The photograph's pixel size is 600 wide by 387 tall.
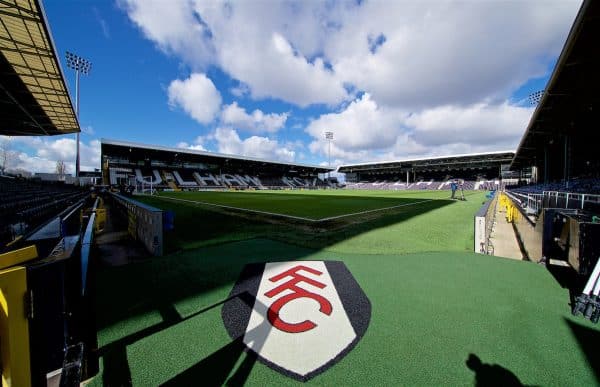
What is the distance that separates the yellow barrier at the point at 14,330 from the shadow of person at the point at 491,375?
116 inches

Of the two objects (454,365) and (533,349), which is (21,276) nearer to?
(454,365)

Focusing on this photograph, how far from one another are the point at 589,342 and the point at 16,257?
475 cm

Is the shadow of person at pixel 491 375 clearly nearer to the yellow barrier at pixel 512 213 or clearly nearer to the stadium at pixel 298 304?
the stadium at pixel 298 304

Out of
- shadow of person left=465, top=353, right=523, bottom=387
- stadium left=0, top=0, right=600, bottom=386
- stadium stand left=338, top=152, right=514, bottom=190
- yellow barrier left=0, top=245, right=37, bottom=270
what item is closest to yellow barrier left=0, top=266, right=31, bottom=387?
stadium left=0, top=0, right=600, bottom=386

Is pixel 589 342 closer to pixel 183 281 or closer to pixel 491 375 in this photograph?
pixel 491 375

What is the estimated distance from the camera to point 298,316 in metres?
2.93

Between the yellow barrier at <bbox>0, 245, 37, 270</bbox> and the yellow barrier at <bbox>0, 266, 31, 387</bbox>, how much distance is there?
23 centimetres

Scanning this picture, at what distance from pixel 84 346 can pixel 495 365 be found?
124 inches

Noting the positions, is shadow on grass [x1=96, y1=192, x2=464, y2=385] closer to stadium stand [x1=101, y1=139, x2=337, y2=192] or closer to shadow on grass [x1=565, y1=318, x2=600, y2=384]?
Result: shadow on grass [x1=565, y1=318, x2=600, y2=384]

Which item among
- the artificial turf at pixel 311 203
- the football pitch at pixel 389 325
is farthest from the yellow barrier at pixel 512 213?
the football pitch at pixel 389 325

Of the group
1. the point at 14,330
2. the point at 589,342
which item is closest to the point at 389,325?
the point at 589,342

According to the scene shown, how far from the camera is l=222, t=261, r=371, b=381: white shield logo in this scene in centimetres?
229

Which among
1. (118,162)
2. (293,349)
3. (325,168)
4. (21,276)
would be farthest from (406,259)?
(325,168)

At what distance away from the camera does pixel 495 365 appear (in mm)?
2152
